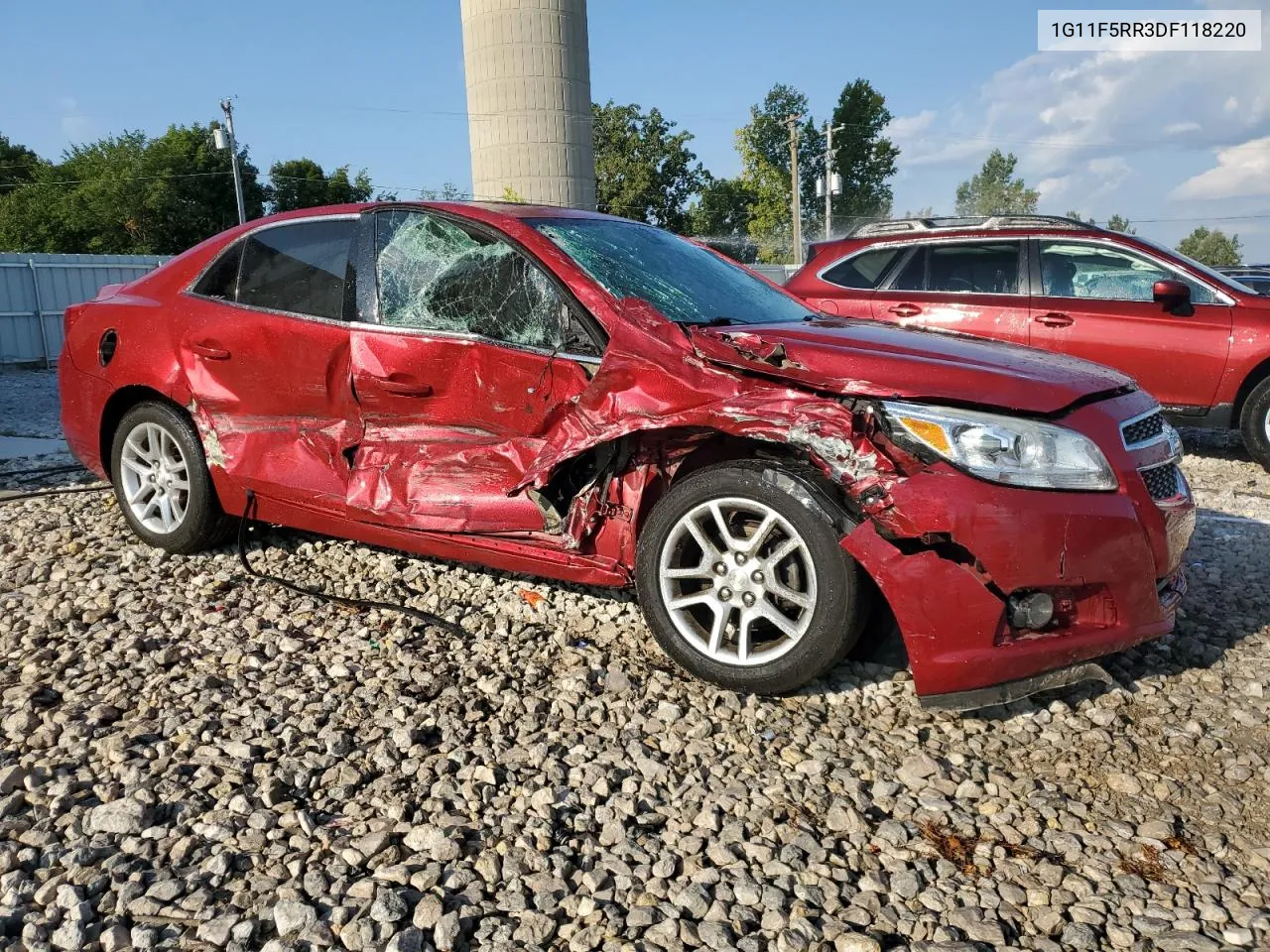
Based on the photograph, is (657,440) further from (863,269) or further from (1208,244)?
(1208,244)

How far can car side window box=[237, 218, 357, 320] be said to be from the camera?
4059 mm

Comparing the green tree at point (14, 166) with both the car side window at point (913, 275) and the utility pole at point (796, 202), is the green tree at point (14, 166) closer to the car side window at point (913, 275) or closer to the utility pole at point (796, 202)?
the utility pole at point (796, 202)

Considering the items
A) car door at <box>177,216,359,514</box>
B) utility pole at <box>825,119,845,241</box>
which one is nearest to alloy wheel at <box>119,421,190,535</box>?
car door at <box>177,216,359,514</box>

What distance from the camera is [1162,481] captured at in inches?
127

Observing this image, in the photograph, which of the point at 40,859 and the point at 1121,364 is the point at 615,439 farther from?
the point at 1121,364

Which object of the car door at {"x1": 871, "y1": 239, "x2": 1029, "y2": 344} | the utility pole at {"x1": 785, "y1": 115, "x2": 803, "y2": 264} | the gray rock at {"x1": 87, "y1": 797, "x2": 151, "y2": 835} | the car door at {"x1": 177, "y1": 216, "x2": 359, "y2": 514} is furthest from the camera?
the utility pole at {"x1": 785, "y1": 115, "x2": 803, "y2": 264}

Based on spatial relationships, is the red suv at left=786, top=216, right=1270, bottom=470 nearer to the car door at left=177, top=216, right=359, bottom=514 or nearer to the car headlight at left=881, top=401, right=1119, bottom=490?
the car headlight at left=881, top=401, right=1119, bottom=490

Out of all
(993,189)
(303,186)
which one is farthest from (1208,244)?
(303,186)

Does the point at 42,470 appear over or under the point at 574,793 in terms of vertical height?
over

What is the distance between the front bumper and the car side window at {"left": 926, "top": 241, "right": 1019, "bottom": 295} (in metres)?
4.87

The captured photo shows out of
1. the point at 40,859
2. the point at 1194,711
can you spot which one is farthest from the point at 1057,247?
the point at 40,859

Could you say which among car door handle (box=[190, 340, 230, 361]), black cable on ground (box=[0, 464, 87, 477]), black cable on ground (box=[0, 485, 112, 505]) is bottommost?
black cable on ground (box=[0, 485, 112, 505])

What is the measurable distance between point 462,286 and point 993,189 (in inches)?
4740

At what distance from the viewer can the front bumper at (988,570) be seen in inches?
110
